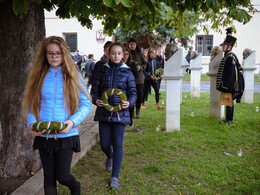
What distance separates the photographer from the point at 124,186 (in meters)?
3.41

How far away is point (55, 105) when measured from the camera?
2438mm

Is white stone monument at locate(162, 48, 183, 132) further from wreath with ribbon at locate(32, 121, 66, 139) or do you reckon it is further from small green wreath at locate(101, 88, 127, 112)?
wreath with ribbon at locate(32, 121, 66, 139)

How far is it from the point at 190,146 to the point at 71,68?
3098mm

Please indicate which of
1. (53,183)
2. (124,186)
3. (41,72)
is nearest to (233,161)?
(124,186)

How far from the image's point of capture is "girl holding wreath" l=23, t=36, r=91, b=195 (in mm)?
2428

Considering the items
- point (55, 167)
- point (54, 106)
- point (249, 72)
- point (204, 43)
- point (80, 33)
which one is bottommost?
point (55, 167)

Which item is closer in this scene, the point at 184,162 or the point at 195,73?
the point at 184,162

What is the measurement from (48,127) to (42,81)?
0.51 meters

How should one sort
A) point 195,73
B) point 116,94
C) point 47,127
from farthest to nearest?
point 195,73, point 116,94, point 47,127

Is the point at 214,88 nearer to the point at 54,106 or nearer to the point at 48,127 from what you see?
the point at 54,106

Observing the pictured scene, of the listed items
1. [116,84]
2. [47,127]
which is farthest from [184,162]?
[47,127]

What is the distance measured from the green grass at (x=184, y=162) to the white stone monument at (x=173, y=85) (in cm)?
31

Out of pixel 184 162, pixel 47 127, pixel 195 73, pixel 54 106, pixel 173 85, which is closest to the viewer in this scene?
pixel 47 127

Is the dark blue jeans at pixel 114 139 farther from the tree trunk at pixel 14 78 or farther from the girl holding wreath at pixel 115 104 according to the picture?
the tree trunk at pixel 14 78
